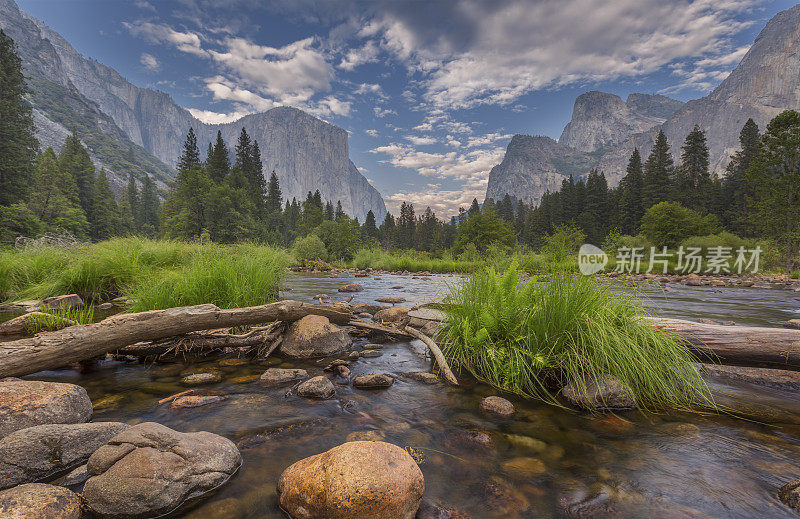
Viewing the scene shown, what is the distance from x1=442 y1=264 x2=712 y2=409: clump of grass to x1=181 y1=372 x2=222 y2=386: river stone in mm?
3279

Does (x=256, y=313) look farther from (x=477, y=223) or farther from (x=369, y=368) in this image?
(x=477, y=223)

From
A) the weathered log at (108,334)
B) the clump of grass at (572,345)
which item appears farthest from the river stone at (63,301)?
the clump of grass at (572,345)

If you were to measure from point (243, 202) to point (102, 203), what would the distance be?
36803mm

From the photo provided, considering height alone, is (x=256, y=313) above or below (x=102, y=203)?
below

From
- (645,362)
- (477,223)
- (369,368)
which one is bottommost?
(369,368)

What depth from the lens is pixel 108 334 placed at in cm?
365

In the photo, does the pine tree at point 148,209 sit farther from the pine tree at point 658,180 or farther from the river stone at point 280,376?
the pine tree at point 658,180

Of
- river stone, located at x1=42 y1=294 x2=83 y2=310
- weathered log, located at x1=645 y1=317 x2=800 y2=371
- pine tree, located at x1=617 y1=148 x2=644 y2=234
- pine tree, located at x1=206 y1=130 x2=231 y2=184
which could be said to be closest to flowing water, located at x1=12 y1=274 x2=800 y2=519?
weathered log, located at x1=645 y1=317 x2=800 y2=371

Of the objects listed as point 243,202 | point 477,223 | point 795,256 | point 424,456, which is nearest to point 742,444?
point 424,456

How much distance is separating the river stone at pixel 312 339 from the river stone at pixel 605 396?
3596 millimetres

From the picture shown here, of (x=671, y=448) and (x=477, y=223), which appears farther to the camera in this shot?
(x=477, y=223)

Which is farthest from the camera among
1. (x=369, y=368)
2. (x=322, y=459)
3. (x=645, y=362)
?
(x=369, y=368)

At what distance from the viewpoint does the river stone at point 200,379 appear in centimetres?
390

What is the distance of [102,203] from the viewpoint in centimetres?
6103
